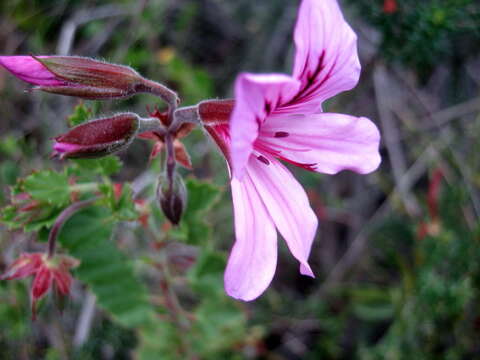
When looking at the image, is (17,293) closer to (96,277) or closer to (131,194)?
(96,277)

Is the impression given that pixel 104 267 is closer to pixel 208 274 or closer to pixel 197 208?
pixel 197 208

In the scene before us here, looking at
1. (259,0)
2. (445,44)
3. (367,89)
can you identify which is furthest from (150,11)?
(445,44)

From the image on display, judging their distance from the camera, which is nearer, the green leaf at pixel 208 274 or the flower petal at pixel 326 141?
the flower petal at pixel 326 141

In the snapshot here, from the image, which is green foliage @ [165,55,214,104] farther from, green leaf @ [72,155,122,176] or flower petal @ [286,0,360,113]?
flower petal @ [286,0,360,113]

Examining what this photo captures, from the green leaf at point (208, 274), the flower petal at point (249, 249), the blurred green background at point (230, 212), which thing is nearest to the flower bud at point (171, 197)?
the blurred green background at point (230, 212)

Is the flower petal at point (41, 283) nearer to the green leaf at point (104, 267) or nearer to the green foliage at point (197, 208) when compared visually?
the green leaf at point (104, 267)

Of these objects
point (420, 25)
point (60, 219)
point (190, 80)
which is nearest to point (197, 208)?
point (60, 219)
